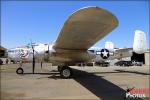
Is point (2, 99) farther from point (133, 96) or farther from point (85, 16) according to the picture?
point (133, 96)

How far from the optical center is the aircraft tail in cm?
2323

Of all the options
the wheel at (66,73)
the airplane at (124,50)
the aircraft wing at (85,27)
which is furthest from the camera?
the airplane at (124,50)

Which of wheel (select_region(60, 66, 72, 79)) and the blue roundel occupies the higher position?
the blue roundel

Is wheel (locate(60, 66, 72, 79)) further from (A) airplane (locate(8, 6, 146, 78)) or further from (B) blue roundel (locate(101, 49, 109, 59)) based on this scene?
(B) blue roundel (locate(101, 49, 109, 59))

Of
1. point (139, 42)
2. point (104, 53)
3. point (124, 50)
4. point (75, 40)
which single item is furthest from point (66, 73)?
point (139, 42)

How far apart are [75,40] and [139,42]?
454 inches

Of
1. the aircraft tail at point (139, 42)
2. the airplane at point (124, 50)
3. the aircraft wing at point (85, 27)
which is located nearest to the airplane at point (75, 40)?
the aircraft wing at point (85, 27)

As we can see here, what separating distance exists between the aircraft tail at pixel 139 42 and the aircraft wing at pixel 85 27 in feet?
31.9

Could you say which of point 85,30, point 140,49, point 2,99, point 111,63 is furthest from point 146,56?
point 2,99

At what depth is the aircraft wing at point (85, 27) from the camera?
8391 millimetres

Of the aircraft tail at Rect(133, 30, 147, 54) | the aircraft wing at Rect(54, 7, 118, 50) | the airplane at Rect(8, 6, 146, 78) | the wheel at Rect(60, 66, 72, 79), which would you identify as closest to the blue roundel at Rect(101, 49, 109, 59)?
the airplane at Rect(8, 6, 146, 78)

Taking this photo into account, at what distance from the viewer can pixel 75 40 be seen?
13.5 m

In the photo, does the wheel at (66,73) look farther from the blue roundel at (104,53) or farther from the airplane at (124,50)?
the blue roundel at (104,53)

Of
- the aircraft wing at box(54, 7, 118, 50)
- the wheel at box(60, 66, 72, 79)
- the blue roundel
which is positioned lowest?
the wheel at box(60, 66, 72, 79)
